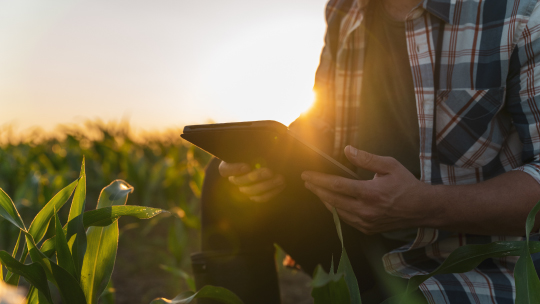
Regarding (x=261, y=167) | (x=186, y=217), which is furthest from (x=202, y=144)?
(x=186, y=217)

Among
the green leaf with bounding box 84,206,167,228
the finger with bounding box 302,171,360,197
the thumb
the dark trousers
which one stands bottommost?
the dark trousers

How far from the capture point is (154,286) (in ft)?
6.12

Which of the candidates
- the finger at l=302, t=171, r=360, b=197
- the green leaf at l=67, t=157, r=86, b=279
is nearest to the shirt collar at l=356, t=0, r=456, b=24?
the finger at l=302, t=171, r=360, b=197

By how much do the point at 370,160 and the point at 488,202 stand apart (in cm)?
28

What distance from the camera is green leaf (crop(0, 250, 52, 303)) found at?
52 cm

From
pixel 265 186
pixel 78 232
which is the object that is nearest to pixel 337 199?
pixel 265 186

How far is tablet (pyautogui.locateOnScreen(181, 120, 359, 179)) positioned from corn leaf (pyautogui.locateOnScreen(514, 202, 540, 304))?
0.37 meters

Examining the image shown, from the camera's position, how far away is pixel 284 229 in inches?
43.6

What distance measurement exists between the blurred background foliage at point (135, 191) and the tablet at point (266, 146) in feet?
1.44

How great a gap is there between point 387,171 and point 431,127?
0.25 metres

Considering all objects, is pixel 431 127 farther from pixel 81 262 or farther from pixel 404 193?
pixel 81 262

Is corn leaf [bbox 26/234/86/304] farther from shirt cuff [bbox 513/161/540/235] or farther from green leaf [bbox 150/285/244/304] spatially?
shirt cuff [bbox 513/161/540/235]

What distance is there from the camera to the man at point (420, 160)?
2.64 ft

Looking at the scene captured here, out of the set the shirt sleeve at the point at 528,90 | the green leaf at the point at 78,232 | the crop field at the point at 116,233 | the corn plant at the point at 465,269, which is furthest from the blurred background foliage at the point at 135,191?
the shirt sleeve at the point at 528,90
